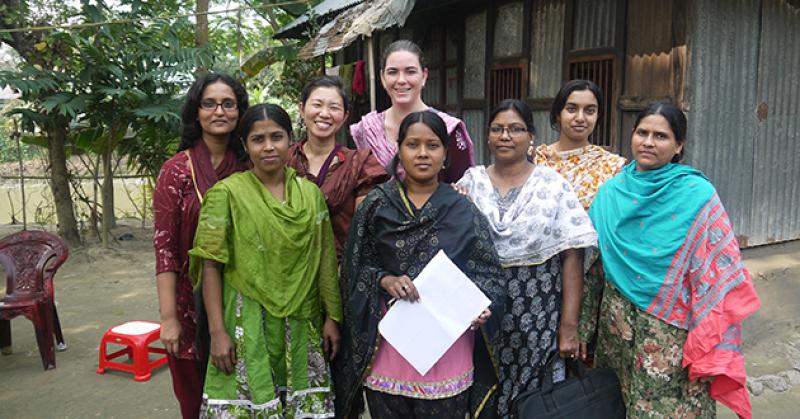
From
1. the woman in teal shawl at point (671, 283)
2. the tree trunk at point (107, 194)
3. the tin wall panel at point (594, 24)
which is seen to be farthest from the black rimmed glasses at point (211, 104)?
the tree trunk at point (107, 194)

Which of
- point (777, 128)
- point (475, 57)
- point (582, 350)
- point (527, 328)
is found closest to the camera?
point (527, 328)

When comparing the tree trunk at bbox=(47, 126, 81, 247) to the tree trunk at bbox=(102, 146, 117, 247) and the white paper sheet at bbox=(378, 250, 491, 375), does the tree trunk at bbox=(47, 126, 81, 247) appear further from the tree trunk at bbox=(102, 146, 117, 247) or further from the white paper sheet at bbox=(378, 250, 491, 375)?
the white paper sheet at bbox=(378, 250, 491, 375)

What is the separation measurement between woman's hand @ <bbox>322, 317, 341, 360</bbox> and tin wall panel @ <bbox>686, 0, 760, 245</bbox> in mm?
3657

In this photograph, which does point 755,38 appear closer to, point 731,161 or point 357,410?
point 731,161

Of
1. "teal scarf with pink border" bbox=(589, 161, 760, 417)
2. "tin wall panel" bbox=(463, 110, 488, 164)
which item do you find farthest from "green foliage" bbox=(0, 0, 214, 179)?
"teal scarf with pink border" bbox=(589, 161, 760, 417)

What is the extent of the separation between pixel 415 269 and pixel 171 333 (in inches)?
38.4

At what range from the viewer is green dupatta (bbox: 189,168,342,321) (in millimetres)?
2090

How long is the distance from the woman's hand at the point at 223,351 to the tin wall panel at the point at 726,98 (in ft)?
13.2

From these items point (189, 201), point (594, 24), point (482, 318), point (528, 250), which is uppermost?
point (594, 24)

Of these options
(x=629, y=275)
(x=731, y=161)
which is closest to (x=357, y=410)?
(x=629, y=275)

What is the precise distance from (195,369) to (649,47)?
4.21 m

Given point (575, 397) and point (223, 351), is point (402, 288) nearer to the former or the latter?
point (223, 351)

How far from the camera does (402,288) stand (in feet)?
6.65

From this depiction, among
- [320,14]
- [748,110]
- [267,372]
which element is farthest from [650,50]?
[320,14]
